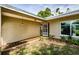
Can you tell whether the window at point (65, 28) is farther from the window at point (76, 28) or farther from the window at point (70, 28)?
the window at point (76, 28)

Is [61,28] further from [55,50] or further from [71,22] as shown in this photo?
[55,50]

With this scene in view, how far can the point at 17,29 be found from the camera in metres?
3.21

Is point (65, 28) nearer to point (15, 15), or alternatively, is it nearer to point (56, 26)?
point (56, 26)

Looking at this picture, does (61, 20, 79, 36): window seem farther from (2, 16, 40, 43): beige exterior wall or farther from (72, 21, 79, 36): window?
(2, 16, 40, 43): beige exterior wall

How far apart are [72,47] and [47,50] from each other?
49 cm

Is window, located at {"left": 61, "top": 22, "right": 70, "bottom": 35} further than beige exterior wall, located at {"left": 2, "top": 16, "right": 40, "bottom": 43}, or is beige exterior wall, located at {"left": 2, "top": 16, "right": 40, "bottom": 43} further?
window, located at {"left": 61, "top": 22, "right": 70, "bottom": 35}

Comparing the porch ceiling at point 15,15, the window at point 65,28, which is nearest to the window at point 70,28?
the window at point 65,28

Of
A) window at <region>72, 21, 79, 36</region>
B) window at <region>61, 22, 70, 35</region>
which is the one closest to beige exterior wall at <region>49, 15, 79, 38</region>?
window at <region>61, 22, 70, 35</region>

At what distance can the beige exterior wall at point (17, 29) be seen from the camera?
10.2 feet

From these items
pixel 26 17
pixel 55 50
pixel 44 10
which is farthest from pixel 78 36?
pixel 26 17

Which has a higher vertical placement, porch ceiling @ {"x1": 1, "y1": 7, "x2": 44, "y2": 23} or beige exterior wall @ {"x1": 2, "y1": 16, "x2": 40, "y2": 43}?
porch ceiling @ {"x1": 1, "y1": 7, "x2": 44, "y2": 23}

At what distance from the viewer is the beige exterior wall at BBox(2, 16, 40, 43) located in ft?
10.2

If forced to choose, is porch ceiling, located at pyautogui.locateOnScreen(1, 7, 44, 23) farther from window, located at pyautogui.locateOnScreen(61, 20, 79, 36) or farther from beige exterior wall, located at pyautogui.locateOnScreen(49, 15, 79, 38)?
window, located at pyautogui.locateOnScreen(61, 20, 79, 36)

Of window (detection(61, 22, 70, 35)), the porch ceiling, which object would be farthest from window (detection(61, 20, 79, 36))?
the porch ceiling
